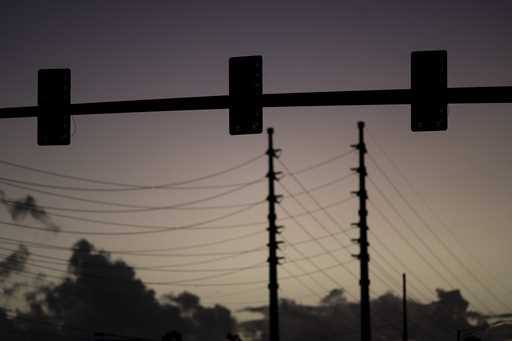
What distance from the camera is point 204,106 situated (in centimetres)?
1716

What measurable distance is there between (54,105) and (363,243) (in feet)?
99.2

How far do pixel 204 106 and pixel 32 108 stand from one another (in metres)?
3.53

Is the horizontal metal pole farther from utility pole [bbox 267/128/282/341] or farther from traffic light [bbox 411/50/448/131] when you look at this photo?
utility pole [bbox 267/128/282/341]

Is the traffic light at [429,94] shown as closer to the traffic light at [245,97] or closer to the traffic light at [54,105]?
the traffic light at [245,97]

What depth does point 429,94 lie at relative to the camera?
16.4m

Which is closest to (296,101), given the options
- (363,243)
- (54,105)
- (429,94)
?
(429,94)

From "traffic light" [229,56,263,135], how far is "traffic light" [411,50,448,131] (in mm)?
2898

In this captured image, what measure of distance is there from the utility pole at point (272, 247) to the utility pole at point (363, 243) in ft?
14.3

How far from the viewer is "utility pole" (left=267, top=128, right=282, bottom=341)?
1768 inches

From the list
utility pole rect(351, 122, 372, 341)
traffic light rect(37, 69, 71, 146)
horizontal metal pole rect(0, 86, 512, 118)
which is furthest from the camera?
utility pole rect(351, 122, 372, 341)

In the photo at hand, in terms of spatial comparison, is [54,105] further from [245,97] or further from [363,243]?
[363,243]

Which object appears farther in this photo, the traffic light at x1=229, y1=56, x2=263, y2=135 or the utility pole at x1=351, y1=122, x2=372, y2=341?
the utility pole at x1=351, y1=122, x2=372, y2=341

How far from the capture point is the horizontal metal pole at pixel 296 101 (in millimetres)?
16250

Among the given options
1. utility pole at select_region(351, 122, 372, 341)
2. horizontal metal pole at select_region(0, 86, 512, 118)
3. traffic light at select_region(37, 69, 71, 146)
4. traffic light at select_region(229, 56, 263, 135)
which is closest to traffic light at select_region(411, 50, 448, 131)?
horizontal metal pole at select_region(0, 86, 512, 118)
